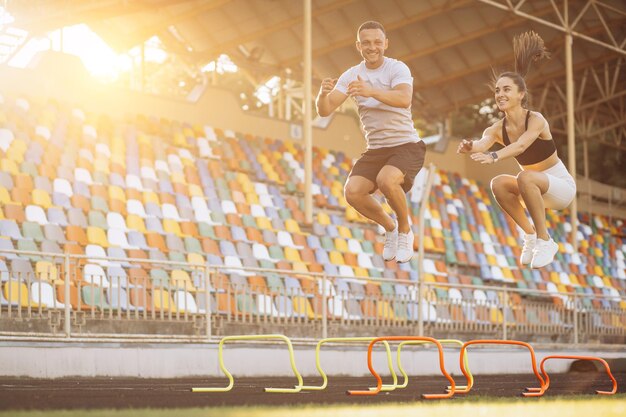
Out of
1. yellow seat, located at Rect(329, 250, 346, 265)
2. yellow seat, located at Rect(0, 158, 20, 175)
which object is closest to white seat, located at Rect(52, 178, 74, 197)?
yellow seat, located at Rect(0, 158, 20, 175)

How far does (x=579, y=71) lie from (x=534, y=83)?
4.35 feet

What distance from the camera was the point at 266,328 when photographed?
1417 cm

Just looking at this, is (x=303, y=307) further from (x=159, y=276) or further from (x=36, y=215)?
(x=36, y=215)

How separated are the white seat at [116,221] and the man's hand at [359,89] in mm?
12309

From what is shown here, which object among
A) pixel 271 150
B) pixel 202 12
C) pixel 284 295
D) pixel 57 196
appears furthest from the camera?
pixel 202 12

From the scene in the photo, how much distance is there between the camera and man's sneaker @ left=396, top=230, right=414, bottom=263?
4.63 metres

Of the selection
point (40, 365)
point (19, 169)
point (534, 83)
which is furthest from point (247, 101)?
point (40, 365)

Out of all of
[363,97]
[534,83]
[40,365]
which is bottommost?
[40,365]

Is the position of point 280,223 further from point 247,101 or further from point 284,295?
point 247,101

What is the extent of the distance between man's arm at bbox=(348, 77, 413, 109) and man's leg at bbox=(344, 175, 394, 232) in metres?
0.38

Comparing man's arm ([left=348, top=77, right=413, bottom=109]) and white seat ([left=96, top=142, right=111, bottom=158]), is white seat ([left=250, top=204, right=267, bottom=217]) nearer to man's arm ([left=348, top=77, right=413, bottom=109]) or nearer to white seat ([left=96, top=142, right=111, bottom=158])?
white seat ([left=96, top=142, right=111, bottom=158])

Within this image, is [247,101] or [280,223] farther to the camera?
[247,101]

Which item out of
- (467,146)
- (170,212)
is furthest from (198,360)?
(467,146)

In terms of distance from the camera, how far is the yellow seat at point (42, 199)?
15.7m
